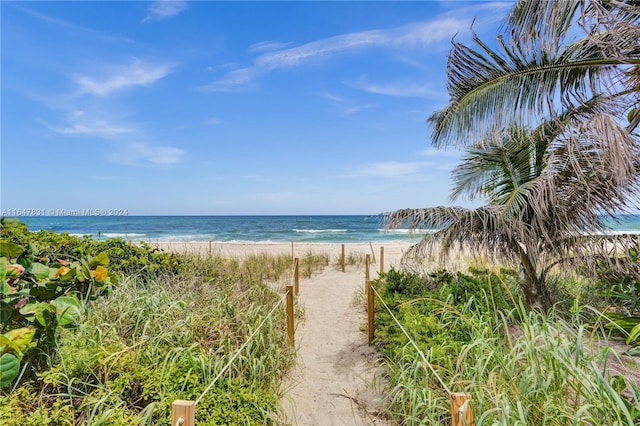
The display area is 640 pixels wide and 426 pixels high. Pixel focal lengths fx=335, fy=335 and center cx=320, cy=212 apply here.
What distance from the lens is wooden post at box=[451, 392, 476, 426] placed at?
1488 mm

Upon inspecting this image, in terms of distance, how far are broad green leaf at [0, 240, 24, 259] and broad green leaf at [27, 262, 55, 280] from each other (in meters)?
0.24

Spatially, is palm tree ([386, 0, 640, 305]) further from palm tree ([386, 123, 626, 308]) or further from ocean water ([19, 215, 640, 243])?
ocean water ([19, 215, 640, 243])

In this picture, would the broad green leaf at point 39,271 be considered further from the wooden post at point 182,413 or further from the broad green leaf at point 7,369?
the wooden post at point 182,413

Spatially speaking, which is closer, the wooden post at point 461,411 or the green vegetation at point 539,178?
the wooden post at point 461,411

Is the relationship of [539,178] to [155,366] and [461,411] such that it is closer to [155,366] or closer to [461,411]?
[461,411]

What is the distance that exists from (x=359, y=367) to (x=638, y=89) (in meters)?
4.68

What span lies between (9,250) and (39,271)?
0.37 m

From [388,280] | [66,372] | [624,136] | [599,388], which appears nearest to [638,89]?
[624,136]

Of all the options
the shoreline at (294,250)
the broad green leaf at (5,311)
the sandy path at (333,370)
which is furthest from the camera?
the shoreline at (294,250)

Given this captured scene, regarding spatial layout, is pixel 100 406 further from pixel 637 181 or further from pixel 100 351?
pixel 637 181

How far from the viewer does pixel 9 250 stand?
2.60 meters

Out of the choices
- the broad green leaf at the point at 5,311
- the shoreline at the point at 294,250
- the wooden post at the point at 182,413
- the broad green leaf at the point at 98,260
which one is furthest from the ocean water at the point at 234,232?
the wooden post at the point at 182,413

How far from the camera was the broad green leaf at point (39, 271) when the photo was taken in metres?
2.87

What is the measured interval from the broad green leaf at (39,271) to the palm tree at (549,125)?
3764mm
